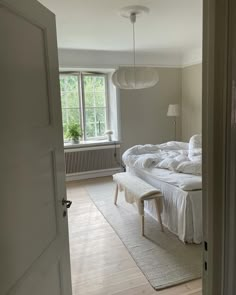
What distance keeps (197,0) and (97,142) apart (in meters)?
3.38

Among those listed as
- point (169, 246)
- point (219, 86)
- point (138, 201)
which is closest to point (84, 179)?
point (138, 201)

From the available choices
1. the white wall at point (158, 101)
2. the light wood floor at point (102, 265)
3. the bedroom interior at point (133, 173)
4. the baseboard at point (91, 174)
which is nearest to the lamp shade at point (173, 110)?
the bedroom interior at point (133, 173)

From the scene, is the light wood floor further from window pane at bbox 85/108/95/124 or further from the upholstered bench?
window pane at bbox 85/108/95/124

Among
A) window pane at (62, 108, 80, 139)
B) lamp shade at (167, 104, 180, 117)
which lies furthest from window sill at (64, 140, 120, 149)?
lamp shade at (167, 104, 180, 117)

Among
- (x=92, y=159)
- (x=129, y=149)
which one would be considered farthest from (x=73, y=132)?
(x=129, y=149)

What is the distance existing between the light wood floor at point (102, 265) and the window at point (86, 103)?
101 inches

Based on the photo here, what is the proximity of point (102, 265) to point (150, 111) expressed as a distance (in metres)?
3.89

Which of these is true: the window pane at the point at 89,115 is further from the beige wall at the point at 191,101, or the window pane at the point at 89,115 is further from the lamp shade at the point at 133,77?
the lamp shade at the point at 133,77

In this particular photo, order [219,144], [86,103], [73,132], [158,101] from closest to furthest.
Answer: [219,144] < [73,132] < [86,103] < [158,101]

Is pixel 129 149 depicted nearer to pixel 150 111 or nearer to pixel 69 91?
pixel 150 111

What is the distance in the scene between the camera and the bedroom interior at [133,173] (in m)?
2.32

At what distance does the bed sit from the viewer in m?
2.66

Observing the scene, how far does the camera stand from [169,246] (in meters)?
2.71

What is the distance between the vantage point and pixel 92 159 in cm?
541
